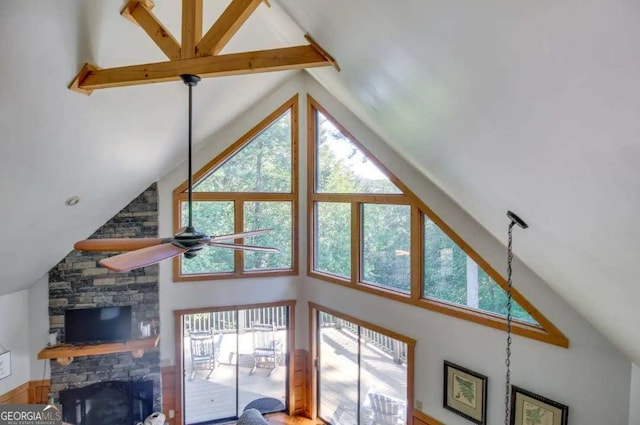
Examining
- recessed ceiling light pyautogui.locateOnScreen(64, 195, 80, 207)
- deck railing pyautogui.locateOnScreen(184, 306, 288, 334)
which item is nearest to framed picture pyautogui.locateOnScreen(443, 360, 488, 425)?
deck railing pyautogui.locateOnScreen(184, 306, 288, 334)

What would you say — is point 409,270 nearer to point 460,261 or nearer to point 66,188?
point 460,261

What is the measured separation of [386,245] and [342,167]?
1603mm

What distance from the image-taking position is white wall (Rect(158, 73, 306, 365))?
743 cm

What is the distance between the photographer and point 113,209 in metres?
6.77

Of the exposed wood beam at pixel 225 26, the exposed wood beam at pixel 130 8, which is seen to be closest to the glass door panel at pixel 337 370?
the exposed wood beam at pixel 225 26

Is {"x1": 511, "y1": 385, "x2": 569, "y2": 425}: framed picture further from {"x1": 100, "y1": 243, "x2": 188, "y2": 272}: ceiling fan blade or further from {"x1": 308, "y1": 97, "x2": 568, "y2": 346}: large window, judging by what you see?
{"x1": 100, "y1": 243, "x2": 188, "y2": 272}: ceiling fan blade

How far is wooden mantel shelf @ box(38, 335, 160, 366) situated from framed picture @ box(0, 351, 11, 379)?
0.41m

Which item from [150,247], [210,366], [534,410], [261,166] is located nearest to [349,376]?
[210,366]

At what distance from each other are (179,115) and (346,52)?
2.67 metres

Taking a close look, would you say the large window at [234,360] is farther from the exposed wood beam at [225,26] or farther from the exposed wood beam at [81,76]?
the exposed wood beam at [225,26]

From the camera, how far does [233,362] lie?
800 centimetres

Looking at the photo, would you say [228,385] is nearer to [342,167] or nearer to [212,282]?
[212,282]

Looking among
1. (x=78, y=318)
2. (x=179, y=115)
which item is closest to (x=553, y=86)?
(x=179, y=115)

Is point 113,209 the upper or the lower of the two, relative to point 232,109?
lower
